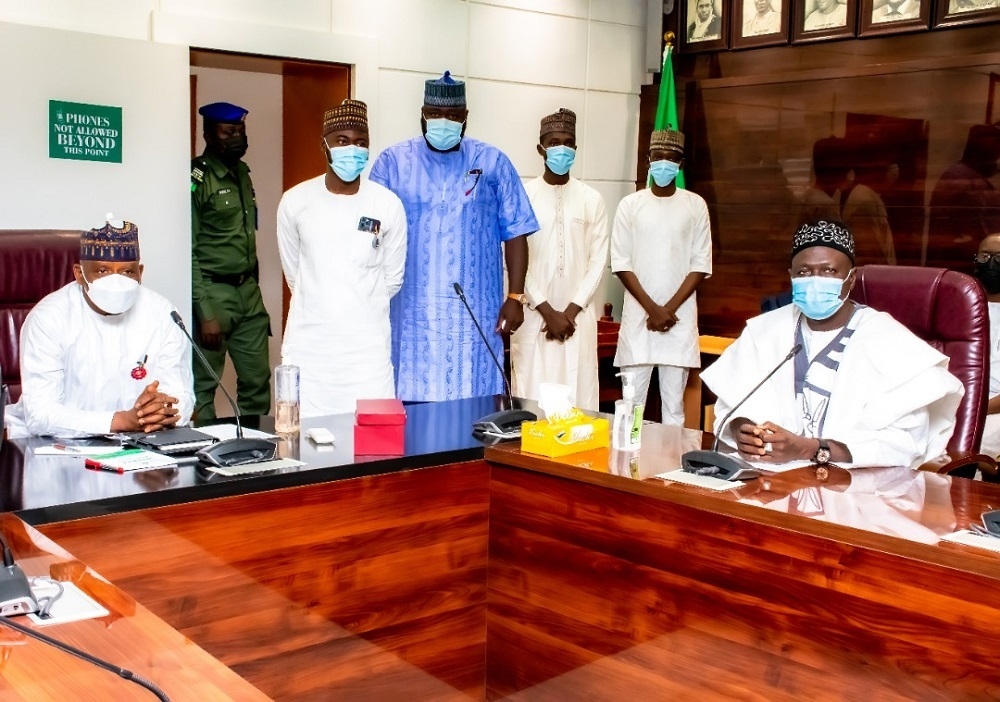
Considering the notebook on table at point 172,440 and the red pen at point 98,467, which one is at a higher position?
the notebook on table at point 172,440

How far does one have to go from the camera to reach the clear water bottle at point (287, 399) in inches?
103

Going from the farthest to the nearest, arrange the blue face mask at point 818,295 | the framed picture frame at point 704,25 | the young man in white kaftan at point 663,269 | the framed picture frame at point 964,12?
the framed picture frame at point 704,25, the young man in white kaftan at point 663,269, the framed picture frame at point 964,12, the blue face mask at point 818,295

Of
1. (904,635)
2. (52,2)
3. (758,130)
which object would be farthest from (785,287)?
(904,635)

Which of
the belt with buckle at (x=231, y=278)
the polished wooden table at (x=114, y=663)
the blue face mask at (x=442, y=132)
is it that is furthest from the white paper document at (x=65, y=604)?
the belt with buckle at (x=231, y=278)

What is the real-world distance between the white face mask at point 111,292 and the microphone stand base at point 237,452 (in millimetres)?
570

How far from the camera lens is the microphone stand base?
223 centimetres

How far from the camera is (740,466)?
7.46 feet

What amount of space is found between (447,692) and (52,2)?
328 centimetres

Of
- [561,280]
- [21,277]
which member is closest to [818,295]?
[21,277]

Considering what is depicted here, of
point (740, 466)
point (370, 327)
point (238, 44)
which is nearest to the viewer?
point (740, 466)

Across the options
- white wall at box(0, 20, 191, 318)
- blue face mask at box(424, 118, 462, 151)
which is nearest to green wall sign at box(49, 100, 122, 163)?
white wall at box(0, 20, 191, 318)

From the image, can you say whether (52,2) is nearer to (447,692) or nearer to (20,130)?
(20,130)

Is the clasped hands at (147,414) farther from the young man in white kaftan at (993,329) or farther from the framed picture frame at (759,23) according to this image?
the framed picture frame at (759,23)

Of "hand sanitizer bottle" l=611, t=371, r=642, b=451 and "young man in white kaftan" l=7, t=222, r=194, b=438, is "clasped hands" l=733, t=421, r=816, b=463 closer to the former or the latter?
"hand sanitizer bottle" l=611, t=371, r=642, b=451
